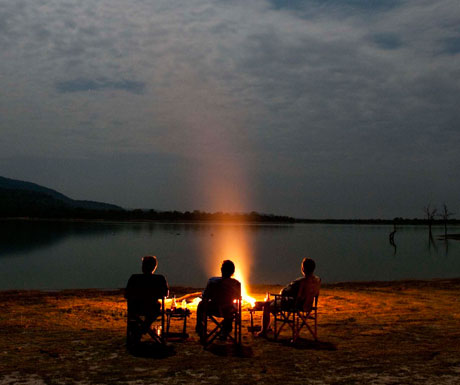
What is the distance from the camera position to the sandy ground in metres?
4.82

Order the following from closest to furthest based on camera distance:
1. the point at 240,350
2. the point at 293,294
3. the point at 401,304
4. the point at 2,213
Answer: the point at 240,350 < the point at 293,294 < the point at 401,304 < the point at 2,213

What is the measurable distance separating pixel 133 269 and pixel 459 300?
86.7ft

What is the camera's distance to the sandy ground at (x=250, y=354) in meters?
4.82

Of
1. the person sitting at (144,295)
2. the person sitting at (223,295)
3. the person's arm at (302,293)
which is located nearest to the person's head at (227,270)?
the person sitting at (223,295)

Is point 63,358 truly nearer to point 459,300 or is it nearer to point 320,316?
point 320,316

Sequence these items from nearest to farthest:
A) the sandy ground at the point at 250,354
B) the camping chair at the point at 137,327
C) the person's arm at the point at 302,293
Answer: the sandy ground at the point at 250,354 → the camping chair at the point at 137,327 → the person's arm at the point at 302,293

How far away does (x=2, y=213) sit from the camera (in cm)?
18000

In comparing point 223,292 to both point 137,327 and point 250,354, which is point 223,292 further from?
point 137,327

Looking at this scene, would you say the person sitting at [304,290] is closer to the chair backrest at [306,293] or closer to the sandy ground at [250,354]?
the chair backrest at [306,293]

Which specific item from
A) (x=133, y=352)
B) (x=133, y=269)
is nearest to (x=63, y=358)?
(x=133, y=352)

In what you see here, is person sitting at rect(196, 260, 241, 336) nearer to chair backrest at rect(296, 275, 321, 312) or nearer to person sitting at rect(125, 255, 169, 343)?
person sitting at rect(125, 255, 169, 343)

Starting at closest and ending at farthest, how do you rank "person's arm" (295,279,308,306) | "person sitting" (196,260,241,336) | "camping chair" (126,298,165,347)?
"camping chair" (126,298,165,347) → "person sitting" (196,260,241,336) → "person's arm" (295,279,308,306)

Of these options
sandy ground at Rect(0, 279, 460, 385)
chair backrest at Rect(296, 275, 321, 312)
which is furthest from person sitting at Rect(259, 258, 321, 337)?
sandy ground at Rect(0, 279, 460, 385)


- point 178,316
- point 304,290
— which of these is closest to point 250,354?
point 304,290
